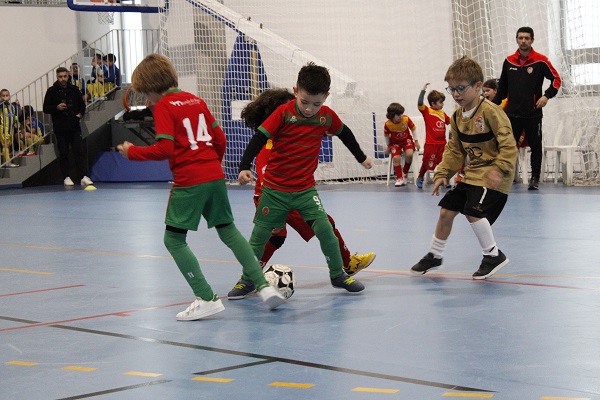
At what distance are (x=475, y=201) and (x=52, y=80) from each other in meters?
16.7

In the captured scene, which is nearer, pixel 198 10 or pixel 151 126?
pixel 198 10

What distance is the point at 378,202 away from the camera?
1247 centimetres

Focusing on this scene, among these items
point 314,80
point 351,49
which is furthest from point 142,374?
point 351,49

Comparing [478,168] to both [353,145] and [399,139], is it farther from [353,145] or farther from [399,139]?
[399,139]

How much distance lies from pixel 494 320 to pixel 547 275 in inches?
59.1

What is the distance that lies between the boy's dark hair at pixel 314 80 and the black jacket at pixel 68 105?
13.1m

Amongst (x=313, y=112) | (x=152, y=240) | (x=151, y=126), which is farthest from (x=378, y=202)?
(x=151, y=126)

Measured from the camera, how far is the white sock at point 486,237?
6465mm

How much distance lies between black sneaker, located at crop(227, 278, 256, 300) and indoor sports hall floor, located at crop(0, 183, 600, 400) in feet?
0.21

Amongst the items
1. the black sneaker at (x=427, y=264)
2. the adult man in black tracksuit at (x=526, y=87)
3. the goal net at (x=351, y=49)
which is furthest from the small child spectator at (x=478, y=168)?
the goal net at (x=351, y=49)

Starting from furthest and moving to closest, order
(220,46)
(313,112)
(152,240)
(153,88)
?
(220,46), (152,240), (313,112), (153,88)

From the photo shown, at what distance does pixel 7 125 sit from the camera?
60.8ft

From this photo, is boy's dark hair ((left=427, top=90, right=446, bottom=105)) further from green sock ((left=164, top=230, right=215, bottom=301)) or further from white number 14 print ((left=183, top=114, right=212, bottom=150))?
green sock ((left=164, top=230, right=215, bottom=301))

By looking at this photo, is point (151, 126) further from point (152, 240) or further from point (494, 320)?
point (494, 320)
